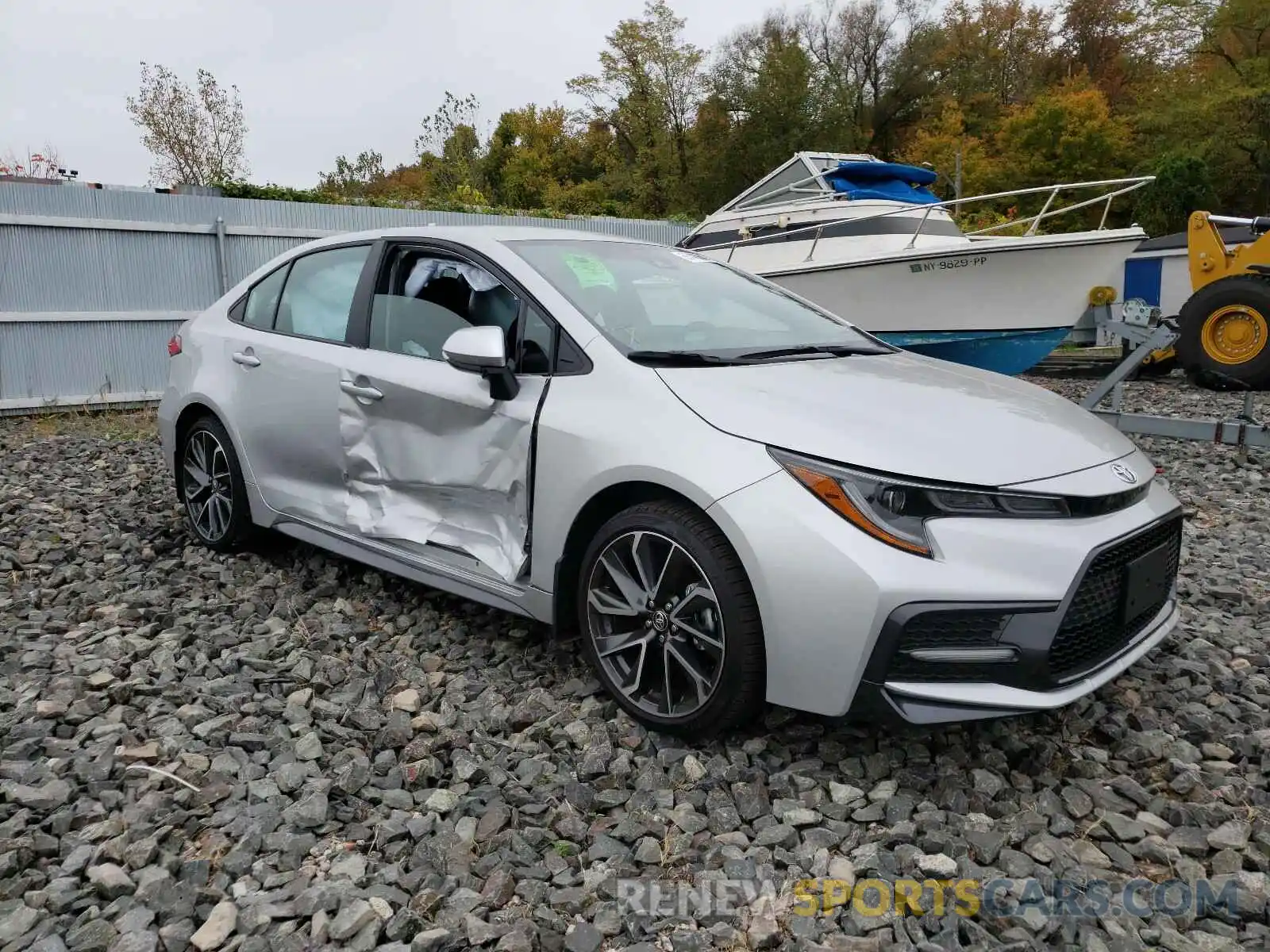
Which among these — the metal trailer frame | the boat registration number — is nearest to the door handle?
the metal trailer frame

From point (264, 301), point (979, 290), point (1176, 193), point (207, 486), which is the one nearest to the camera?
point (264, 301)

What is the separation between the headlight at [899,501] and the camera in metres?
2.32

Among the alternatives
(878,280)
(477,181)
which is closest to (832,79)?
(477,181)

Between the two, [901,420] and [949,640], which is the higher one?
[901,420]

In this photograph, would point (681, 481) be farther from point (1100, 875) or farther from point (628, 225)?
point (628, 225)

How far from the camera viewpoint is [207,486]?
443 cm

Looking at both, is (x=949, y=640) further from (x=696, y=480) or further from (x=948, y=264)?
(x=948, y=264)

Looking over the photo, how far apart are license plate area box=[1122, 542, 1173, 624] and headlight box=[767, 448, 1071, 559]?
37cm

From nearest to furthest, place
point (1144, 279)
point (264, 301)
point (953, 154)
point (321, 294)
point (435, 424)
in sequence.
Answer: point (435, 424) → point (321, 294) → point (264, 301) → point (1144, 279) → point (953, 154)

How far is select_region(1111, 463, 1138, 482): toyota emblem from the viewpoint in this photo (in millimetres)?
2613

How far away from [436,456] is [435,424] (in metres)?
0.11

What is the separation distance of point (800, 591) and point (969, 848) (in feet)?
2.43

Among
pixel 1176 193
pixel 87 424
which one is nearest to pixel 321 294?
pixel 87 424

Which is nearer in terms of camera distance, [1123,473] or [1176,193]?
[1123,473]
